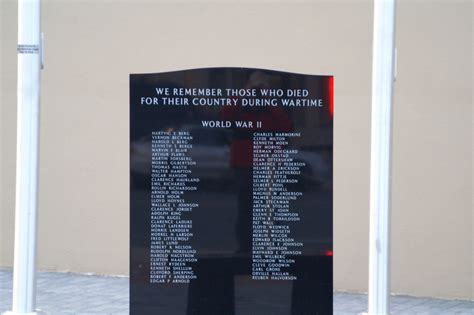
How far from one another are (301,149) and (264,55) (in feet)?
11.3

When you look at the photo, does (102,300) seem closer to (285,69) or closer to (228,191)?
(285,69)

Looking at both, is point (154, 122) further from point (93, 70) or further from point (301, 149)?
point (93, 70)

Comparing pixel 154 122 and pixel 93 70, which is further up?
pixel 93 70

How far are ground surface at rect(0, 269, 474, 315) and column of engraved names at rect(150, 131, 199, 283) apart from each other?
248cm

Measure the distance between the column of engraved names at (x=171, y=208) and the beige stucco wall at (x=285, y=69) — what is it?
11.2 feet

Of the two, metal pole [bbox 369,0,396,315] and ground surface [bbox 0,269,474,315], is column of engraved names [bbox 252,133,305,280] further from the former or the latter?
ground surface [bbox 0,269,474,315]

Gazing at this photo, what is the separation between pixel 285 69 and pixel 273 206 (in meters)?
3.48

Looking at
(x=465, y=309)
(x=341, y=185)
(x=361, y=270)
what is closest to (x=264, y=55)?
(x=341, y=185)

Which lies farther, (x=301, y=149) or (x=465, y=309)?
(x=465, y=309)

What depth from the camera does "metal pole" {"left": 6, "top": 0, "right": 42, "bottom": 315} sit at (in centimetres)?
541

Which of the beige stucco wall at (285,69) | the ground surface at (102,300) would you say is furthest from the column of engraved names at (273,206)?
the beige stucco wall at (285,69)

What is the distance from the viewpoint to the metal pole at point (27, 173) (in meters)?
5.41

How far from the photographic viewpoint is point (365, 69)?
8.48 metres

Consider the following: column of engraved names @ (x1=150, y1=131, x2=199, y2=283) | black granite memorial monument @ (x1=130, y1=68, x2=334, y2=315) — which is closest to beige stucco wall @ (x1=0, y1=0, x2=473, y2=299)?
black granite memorial monument @ (x1=130, y1=68, x2=334, y2=315)
